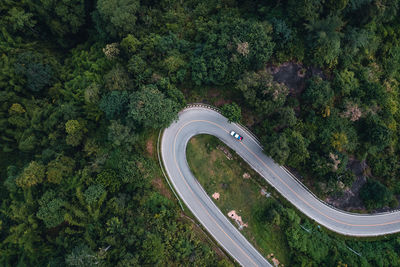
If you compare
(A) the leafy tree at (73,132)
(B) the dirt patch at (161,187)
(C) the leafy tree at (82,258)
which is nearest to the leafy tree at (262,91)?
(B) the dirt patch at (161,187)

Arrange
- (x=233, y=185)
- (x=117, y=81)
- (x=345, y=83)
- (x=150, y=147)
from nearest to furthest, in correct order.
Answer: (x=117, y=81), (x=345, y=83), (x=150, y=147), (x=233, y=185)

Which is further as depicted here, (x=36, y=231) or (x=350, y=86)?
(x=350, y=86)

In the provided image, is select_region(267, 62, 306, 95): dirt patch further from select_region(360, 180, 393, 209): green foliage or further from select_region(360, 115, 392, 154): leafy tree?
select_region(360, 180, 393, 209): green foliage

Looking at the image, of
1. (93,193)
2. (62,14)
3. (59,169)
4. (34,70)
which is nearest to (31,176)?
(59,169)

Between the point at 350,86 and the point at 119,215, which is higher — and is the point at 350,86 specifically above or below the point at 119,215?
above

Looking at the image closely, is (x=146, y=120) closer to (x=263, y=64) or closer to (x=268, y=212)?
(x=263, y=64)

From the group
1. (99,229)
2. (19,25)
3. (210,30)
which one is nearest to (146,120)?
(99,229)

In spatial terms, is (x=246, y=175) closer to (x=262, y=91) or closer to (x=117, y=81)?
(x=262, y=91)
